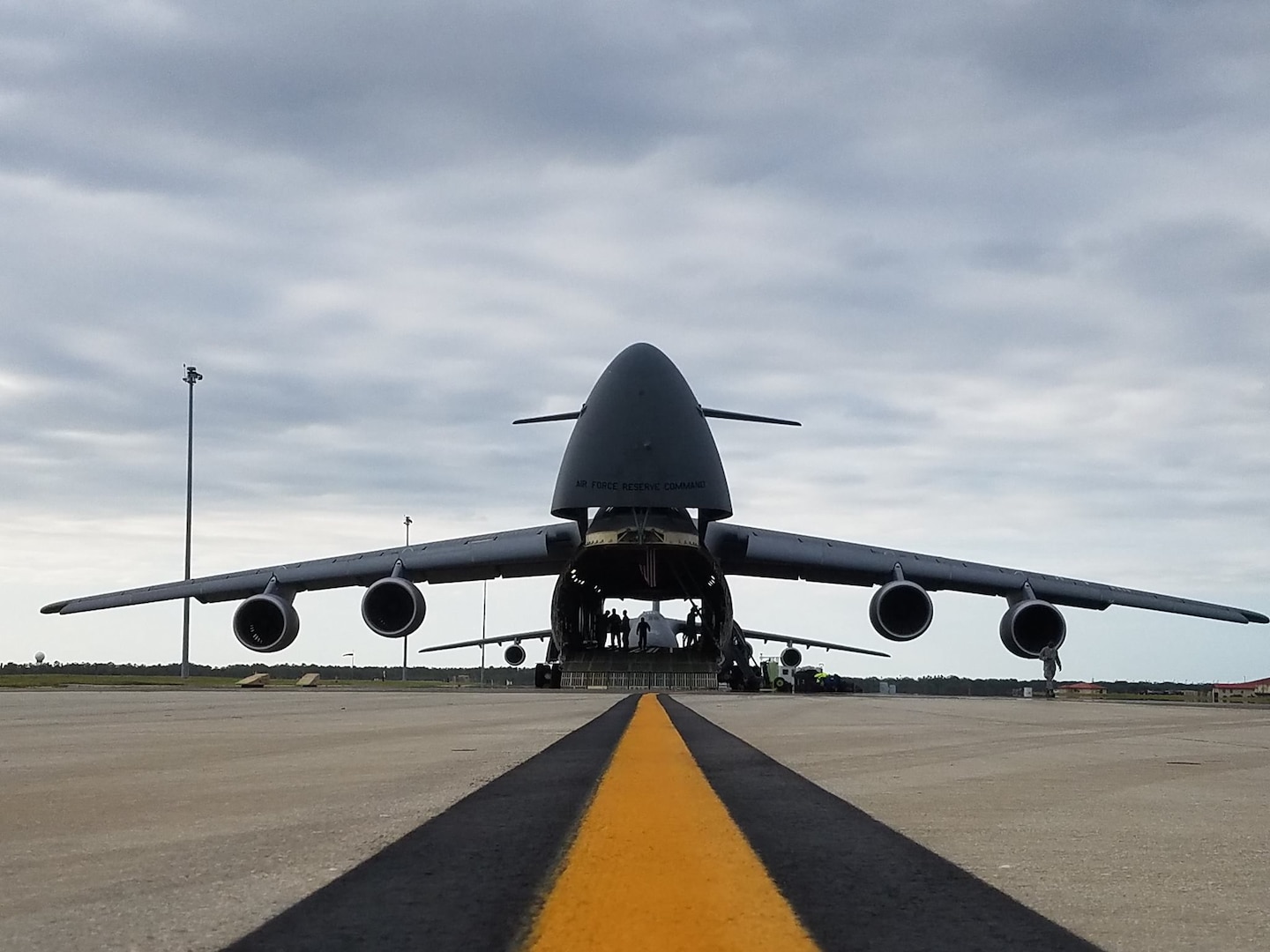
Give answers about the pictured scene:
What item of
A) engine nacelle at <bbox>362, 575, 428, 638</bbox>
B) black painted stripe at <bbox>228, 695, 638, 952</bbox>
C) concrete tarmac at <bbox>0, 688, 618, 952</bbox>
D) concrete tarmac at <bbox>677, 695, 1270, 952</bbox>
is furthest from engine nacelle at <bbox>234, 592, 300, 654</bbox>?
black painted stripe at <bbox>228, 695, 638, 952</bbox>

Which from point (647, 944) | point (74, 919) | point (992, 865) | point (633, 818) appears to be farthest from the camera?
point (633, 818)

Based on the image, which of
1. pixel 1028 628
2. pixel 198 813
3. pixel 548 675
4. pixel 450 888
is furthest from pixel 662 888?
pixel 548 675

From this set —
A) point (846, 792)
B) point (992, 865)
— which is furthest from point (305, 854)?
point (846, 792)

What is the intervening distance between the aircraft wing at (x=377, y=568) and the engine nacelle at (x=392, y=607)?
868 millimetres

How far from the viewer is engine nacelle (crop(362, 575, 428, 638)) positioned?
79.9ft

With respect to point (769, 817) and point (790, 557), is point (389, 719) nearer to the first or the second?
point (769, 817)

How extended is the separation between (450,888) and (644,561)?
80.2 ft

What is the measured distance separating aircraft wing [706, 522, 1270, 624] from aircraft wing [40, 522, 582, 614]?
3.64m

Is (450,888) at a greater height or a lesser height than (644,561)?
lesser

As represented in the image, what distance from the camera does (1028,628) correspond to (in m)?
24.5

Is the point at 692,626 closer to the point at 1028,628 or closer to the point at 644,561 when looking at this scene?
the point at 644,561

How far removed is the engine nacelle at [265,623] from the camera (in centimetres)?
2459

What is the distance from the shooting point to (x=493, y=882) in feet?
7.88

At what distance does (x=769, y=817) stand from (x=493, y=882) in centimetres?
135
